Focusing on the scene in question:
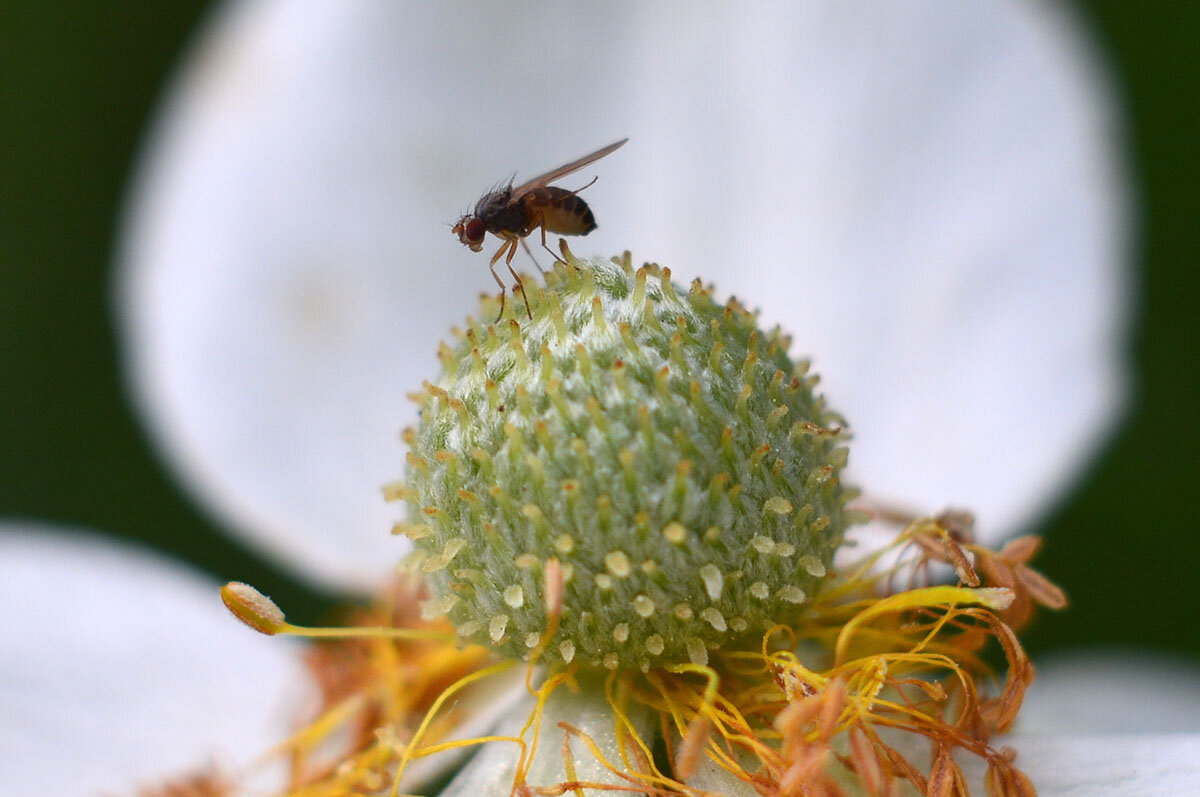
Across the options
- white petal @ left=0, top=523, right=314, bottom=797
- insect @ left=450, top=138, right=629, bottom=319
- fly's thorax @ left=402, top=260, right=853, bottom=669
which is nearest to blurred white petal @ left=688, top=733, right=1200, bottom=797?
fly's thorax @ left=402, top=260, right=853, bottom=669

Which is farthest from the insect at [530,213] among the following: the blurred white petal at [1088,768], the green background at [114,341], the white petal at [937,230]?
the green background at [114,341]

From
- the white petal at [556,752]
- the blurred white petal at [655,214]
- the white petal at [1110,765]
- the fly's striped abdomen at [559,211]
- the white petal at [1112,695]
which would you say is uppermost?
the blurred white petal at [655,214]

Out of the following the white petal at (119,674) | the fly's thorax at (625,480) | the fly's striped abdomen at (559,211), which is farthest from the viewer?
the white petal at (119,674)

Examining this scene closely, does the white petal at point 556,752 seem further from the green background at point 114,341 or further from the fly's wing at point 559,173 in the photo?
the green background at point 114,341

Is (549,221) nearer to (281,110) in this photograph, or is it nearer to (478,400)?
(478,400)

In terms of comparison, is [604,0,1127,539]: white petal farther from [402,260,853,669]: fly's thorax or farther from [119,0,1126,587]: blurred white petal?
[402,260,853,669]: fly's thorax

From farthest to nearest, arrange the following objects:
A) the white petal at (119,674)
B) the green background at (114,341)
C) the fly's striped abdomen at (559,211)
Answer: the green background at (114,341)
the white petal at (119,674)
the fly's striped abdomen at (559,211)

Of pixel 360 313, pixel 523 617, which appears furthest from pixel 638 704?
pixel 360 313
